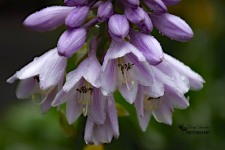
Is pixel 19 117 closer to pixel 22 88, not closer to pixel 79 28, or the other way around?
pixel 22 88

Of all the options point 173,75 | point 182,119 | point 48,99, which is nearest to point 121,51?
point 173,75

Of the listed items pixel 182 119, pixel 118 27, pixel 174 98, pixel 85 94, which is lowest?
pixel 182 119

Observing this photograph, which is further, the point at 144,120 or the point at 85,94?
the point at 144,120

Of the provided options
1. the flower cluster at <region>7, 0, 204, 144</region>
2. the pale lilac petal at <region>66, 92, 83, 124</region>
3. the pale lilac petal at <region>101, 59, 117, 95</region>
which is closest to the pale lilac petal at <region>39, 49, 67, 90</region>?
the flower cluster at <region>7, 0, 204, 144</region>

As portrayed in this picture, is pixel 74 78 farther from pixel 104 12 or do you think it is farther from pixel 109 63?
pixel 104 12

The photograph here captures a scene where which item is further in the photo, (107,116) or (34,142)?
(34,142)

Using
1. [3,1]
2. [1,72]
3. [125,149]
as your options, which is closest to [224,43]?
[125,149]
